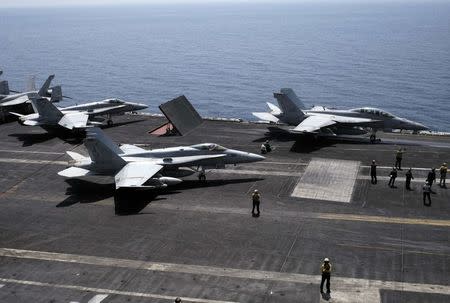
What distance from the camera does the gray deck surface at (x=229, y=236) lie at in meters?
24.1

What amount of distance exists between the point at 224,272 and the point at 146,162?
14168 mm

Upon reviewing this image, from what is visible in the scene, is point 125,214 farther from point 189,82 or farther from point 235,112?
point 189,82

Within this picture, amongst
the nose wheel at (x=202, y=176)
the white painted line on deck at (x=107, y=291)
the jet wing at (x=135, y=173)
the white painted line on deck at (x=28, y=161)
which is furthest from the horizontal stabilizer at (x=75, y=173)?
the white painted line on deck at (x=107, y=291)

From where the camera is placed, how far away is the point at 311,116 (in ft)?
170

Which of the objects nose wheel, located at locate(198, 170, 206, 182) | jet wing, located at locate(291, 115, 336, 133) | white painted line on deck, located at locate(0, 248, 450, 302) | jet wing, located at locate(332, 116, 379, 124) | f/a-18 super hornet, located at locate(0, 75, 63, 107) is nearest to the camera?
white painted line on deck, located at locate(0, 248, 450, 302)

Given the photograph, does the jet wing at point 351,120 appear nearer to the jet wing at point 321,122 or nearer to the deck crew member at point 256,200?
the jet wing at point 321,122

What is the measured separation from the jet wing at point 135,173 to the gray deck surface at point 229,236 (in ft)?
4.98

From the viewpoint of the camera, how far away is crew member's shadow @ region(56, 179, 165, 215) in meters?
34.3

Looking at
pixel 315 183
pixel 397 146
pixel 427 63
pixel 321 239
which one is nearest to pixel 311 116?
pixel 397 146

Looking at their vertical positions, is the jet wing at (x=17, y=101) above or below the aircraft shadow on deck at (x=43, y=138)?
above

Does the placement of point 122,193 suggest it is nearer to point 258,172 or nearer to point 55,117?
point 258,172

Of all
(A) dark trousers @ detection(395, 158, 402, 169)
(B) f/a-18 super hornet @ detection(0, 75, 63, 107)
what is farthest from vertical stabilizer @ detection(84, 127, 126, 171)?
(B) f/a-18 super hornet @ detection(0, 75, 63, 107)

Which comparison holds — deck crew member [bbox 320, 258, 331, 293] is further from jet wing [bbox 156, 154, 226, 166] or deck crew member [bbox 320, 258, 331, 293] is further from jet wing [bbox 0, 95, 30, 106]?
jet wing [bbox 0, 95, 30, 106]

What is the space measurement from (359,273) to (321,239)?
13.3 feet
